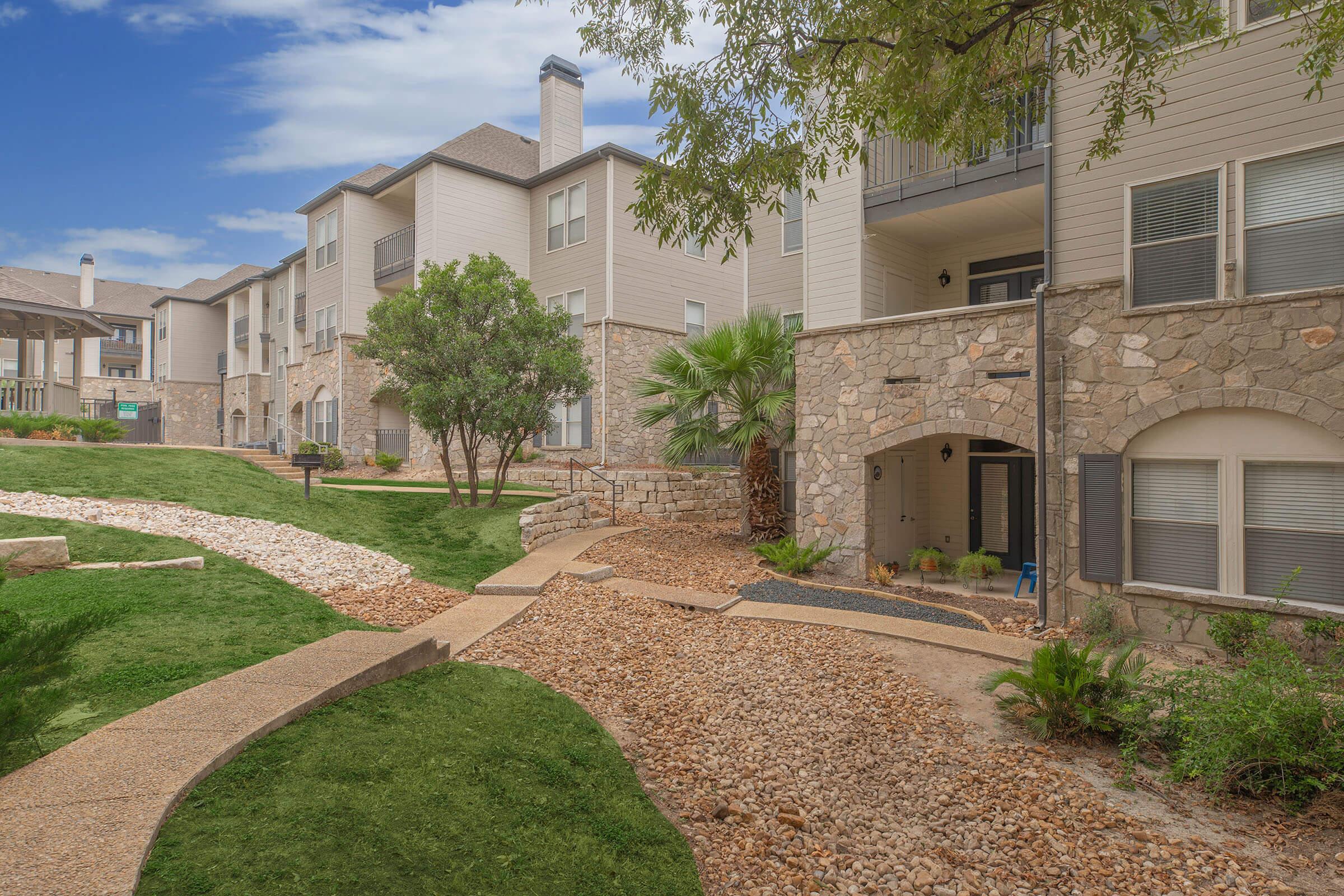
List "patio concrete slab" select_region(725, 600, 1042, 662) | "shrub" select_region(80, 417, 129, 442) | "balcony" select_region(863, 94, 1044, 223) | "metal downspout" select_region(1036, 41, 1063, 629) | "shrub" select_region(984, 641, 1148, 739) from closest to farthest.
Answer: "shrub" select_region(984, 641, 1148, 739) < "patio concrete slab" select_region(725, 600, 1042, 662) < "metal downspout" select_region(1036, 41, 1063, 629) < "balcony" select_region(863, 94, 1044, 223) < "shrub" select_region(80, 417, 129, 442)

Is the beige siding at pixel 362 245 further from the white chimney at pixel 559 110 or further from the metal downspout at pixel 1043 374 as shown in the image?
the metal downspout at pixel 1043 374

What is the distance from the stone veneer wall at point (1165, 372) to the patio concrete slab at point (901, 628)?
1.67 m

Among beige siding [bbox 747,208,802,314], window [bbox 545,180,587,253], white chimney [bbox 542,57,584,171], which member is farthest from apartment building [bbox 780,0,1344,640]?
white chimney [bbox 542,57,584,171]

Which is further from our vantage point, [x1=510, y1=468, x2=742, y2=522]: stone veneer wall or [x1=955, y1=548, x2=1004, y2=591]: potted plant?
[x1=510, y1=468, x2=742, y2=522]: stone veneer wall

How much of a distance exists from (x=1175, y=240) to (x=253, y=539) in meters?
12.3

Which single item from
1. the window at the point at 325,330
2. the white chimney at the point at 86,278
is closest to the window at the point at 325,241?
the window at the point at 325,330

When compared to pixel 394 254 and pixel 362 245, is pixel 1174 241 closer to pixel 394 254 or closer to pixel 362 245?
pixel 394 254

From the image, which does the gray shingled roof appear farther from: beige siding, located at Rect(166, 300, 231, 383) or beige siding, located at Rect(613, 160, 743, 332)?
beige siding, located at Rect(166, 300, 231, 383)

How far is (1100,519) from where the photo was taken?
8492 millimetres

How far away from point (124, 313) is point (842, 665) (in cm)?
5027

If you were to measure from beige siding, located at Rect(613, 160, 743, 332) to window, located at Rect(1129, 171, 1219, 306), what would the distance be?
11579mm

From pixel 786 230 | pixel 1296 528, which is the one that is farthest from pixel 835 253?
pixel 786 230

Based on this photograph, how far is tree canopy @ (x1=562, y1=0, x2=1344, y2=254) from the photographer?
499 cm

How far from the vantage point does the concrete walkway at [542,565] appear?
30.1ft
